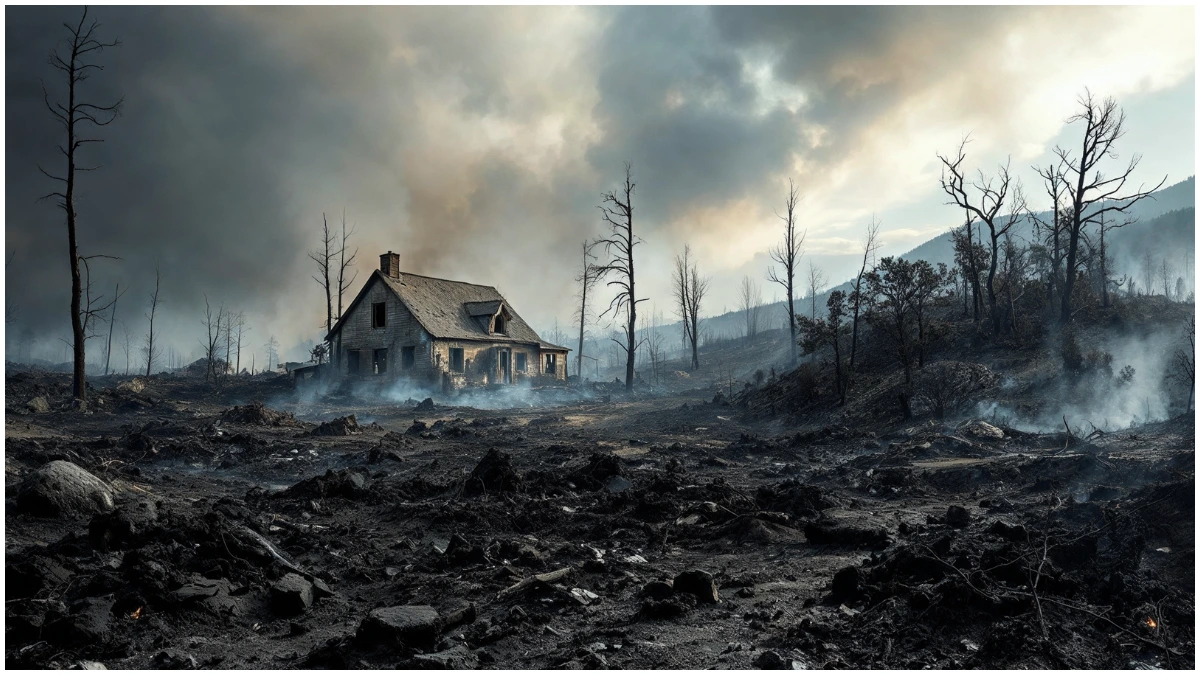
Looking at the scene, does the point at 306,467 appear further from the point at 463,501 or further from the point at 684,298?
the point at 684,298

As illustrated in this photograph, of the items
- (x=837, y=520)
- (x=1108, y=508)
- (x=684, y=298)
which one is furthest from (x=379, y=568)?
(x=684, y=298)

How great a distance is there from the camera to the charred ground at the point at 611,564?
4.28 m

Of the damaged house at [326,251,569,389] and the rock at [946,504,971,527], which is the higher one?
the damaged house at [326,251,569,389]

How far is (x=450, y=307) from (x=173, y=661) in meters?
33.4

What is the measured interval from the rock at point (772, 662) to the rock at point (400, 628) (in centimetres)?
227

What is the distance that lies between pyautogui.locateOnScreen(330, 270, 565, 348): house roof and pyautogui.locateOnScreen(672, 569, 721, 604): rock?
28342 millimetres

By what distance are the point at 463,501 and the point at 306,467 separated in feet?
18.7

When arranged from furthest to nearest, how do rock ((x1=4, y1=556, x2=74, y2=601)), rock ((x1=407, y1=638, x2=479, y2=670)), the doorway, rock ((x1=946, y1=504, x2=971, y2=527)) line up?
the doorway < rock ((x1=946, y1=504, x2=971, y2=527)) < rock ((x1=4, y1=556, x2=74, y2=601)) < rock ((x1=407, y1=638, x2=479, y2=670))

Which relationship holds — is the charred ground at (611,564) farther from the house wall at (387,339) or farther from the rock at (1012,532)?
the house wall at (387,339)

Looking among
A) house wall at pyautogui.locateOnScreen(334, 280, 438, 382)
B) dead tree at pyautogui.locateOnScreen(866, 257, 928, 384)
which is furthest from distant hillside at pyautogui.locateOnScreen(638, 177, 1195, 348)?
house wall at pyautogui.locateOnScreen(334, 280, 438, 382)

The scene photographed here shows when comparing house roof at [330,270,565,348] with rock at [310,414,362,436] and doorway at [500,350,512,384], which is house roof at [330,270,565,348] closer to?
doorway at [500,350,512,384]

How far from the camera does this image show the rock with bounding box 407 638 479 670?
4.11 meters

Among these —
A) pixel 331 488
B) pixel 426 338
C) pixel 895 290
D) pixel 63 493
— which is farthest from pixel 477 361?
pixel 63 493

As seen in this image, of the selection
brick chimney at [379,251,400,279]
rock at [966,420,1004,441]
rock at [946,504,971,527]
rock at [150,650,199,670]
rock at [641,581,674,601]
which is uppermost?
brick chimney at [379,251,400,279]
